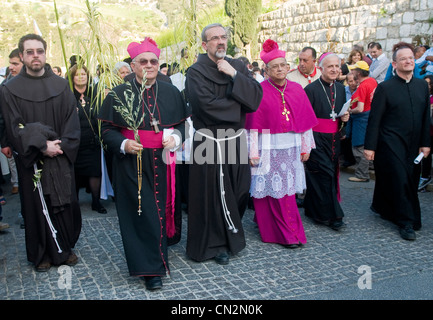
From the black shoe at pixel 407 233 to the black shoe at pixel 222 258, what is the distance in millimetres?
2171

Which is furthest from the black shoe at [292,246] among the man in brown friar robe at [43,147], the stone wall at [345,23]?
the stone wall at [345,23]

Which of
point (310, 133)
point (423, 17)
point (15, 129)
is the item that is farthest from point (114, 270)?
point (423, 17)

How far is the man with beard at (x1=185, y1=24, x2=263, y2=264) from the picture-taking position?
4.75 m

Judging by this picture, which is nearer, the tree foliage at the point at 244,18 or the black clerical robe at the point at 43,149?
the black clerical robe at the point at 43,149

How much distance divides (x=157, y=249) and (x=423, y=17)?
423 inches

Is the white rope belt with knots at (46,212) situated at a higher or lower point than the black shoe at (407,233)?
higher

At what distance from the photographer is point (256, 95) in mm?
4871

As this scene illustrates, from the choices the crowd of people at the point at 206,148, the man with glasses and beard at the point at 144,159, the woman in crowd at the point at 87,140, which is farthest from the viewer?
the woman in crowd at the point at 87,140

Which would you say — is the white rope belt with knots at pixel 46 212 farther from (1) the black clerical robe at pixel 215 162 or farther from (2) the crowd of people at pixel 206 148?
(1) the black clerical robe at pixel 215 162

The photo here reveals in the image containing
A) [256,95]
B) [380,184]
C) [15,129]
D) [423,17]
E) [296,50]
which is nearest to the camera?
[15,129]

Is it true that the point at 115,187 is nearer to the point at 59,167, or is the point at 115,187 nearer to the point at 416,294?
the point at 59,167

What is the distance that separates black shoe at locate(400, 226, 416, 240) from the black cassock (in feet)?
0.21

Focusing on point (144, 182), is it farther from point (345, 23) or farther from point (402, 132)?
Answer: point (345, 23)

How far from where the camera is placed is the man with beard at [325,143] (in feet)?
19.5
